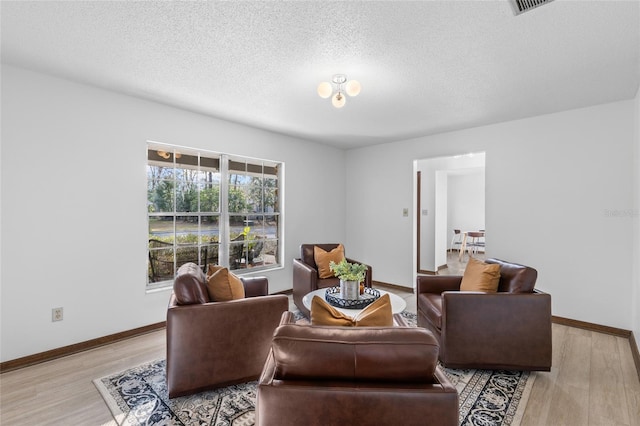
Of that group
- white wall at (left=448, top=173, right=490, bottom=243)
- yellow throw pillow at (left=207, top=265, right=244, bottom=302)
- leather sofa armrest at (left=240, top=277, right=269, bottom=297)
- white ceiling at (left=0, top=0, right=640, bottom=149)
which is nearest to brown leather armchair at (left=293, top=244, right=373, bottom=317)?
leather sofa armrest at (left=240, top=277, right=269, bottom=297)

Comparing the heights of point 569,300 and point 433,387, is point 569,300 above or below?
below

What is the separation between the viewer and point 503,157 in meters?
4.18

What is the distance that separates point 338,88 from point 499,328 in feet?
8.38

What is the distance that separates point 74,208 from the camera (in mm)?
2930

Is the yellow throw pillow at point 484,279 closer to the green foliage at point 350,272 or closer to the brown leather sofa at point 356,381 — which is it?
the green foliage at point 350,272

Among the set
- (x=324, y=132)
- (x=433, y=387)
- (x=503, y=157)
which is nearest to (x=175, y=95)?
(x=324, y=132)

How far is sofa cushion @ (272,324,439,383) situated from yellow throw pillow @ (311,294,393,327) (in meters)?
0.24

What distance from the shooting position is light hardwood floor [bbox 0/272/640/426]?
2027 mm

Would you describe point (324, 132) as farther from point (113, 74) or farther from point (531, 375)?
point (531, 375)

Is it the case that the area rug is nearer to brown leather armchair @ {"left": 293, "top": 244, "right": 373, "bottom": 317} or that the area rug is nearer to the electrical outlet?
the electrical outlet

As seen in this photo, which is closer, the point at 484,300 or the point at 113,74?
the point at 484,300

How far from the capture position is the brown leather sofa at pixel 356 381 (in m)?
1.13

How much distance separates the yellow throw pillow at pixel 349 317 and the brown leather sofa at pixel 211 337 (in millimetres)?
1005

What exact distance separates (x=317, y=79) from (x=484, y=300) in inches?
95.0
